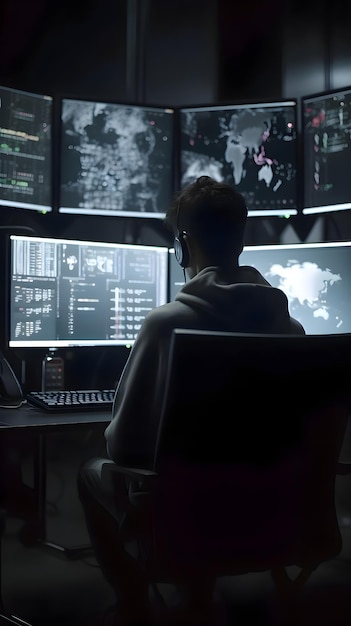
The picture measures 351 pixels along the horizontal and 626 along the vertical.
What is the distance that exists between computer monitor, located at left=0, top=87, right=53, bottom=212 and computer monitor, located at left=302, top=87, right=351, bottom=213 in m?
0.92

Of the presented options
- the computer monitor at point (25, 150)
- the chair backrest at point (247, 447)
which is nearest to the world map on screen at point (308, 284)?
the computer monitor at point (25, 150)

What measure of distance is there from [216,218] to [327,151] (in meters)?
1.08

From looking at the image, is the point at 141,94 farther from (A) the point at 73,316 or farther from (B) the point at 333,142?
(A) the point at 73,316

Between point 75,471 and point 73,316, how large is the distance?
0.73 meters

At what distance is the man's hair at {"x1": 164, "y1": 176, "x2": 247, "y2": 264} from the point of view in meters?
1.42

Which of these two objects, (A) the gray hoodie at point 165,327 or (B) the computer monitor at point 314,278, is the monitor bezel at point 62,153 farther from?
(A) the gray hoodie at point 165,327

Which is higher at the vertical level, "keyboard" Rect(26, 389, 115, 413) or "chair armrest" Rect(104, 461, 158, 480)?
"keyboard" Rect(26, 389, 115, 413)

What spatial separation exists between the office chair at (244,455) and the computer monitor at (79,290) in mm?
925

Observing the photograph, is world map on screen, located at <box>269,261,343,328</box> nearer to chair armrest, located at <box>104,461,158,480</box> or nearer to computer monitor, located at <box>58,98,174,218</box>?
computer monitor, located at <box>58,98,174,218</box>

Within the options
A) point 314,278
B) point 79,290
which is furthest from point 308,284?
point 79,290

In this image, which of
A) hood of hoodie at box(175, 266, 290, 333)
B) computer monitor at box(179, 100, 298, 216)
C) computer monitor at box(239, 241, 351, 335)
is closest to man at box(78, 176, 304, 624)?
hood of hoodie at box(175, 266, 290, 333)

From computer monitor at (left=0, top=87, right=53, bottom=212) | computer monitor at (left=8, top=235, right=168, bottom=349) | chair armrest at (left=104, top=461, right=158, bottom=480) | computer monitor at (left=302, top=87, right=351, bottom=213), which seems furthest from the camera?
computer monitor at (left=302, top=87, right=351, bottom=213)

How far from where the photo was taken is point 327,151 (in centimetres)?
233

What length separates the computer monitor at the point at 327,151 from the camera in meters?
2.28
